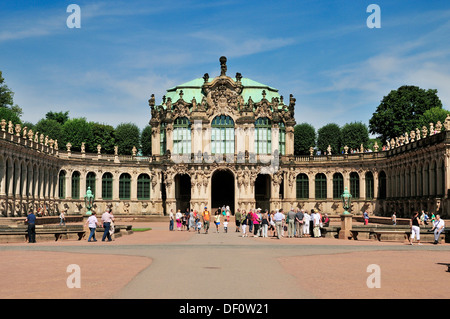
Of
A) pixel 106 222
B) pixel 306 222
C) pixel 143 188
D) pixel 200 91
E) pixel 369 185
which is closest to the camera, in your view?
pixel 106 222

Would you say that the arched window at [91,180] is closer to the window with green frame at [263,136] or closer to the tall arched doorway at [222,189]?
the tall arched doorway at [222,189]

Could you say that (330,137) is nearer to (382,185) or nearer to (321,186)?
(321,186)

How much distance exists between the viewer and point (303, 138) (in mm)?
109500

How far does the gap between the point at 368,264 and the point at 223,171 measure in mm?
66013

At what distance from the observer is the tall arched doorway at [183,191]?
286 ft

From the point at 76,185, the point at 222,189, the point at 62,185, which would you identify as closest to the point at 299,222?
the point at 222,189

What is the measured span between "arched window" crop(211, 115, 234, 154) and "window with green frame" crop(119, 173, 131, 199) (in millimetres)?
13860

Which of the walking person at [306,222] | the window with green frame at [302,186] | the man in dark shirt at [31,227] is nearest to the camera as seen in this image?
the man in dark shirt at [31,227]

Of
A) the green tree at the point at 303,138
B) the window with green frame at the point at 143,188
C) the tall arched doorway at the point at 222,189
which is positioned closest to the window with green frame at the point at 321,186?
the tall arched doorway at the point at 222,189

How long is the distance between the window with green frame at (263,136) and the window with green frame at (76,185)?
86.6 feet

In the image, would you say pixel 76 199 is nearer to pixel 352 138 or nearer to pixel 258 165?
pixel 258 165

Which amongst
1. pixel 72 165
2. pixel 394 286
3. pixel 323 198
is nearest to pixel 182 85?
pixel 72 165

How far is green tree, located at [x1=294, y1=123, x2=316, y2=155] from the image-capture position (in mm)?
109000

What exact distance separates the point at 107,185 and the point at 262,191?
23541mm
